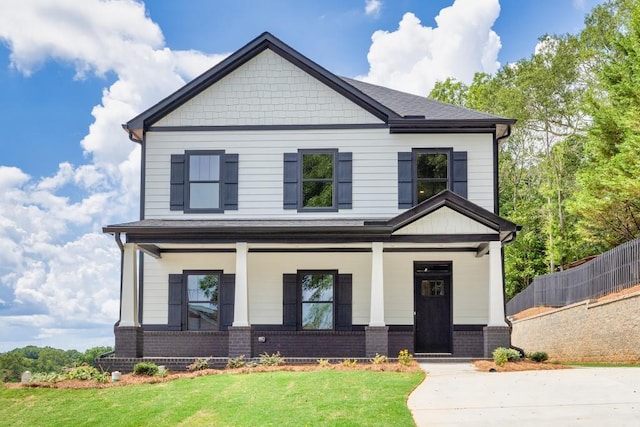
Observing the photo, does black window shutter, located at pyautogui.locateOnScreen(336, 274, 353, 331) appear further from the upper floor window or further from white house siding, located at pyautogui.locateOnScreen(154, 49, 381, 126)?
white house siding, located at pyautogui.locateOnScreen(154, 49, 381, 126)

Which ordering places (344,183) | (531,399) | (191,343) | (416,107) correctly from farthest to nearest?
(416,107), (344,183), (191,343), (531,399)

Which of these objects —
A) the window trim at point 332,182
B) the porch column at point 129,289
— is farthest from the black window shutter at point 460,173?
the porch column at point 129,289

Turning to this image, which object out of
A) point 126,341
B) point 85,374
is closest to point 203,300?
point 126,341

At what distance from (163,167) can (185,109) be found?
1756mm

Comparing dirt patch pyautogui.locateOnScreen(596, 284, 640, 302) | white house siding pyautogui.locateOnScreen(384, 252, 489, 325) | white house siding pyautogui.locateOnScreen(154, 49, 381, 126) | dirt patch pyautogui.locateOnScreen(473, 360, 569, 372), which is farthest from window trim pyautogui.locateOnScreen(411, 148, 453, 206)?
dirt patch pyautogui.locateOnScreen(596, 284, 640, 302)

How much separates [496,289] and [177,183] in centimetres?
905

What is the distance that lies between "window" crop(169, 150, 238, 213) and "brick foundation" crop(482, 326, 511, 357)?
757 cm

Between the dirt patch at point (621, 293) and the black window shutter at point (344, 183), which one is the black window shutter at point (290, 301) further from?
the dirt patch at point (621, 293)

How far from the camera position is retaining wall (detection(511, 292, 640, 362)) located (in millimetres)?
18938

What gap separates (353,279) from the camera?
66.2ft

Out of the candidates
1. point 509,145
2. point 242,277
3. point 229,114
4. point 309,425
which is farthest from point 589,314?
point 509,145

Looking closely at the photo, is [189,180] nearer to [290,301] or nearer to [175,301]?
[175,301]

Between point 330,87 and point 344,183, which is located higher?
point 330,87

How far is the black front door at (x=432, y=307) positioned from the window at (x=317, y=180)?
→ 2.82 meters
